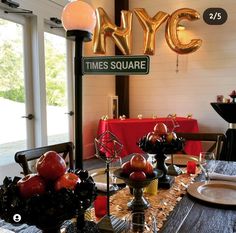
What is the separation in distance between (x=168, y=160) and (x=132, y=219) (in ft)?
3.87

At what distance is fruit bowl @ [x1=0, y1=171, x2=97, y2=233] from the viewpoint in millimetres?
744

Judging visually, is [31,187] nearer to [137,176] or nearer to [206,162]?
[137,176]

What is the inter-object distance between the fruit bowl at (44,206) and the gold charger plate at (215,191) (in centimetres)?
76

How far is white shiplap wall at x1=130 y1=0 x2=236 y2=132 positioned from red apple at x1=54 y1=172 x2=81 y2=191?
191 inches

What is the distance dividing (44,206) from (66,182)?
104mm

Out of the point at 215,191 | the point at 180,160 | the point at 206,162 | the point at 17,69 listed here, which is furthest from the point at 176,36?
the point at 215,191

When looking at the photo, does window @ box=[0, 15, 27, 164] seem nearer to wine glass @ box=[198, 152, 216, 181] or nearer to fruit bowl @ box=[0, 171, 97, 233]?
wine glass @ box=[198, 152, 216, 181]

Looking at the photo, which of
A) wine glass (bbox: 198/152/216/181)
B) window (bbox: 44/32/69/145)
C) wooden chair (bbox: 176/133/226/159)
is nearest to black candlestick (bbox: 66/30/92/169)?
wine glass (bbox: 198/152/216/181)

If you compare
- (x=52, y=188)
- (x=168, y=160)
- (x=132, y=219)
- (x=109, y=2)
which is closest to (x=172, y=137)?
(x=168, y=160)

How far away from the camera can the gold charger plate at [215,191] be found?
1321mm

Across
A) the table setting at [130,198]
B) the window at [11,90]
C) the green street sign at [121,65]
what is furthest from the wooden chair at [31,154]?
the window at [11,90]

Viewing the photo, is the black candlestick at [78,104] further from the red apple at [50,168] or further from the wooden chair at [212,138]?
the wooden chair at [212,138]

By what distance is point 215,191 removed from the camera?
147cm

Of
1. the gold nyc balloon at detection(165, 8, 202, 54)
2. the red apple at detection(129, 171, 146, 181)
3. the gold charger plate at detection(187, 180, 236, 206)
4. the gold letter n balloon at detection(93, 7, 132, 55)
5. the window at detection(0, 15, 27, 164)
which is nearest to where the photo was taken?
the red apple at detection(129, 171, 146, 181)
